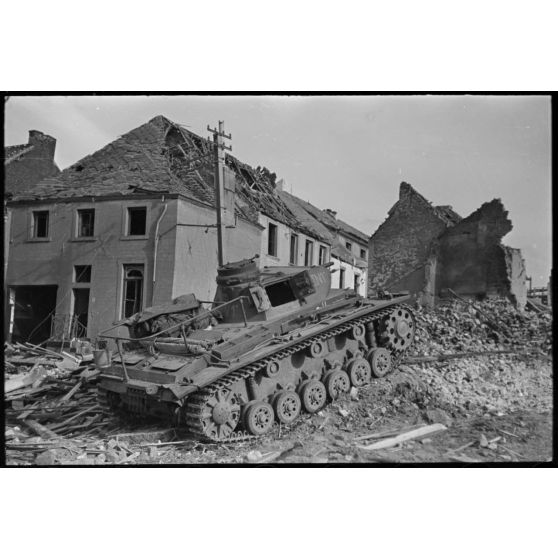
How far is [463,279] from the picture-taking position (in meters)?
9.71

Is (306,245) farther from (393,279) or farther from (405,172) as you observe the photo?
(405,172)

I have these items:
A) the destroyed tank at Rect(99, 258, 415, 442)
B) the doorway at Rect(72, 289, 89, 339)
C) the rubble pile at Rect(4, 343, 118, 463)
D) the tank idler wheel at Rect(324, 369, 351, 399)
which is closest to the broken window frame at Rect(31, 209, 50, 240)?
the doorway at Rect(72, 289, 89, 339)

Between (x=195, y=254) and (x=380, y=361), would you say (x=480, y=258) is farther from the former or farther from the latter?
(x=195, y=254)

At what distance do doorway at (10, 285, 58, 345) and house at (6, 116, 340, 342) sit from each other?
0.03 meters

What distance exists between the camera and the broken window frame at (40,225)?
9.44m

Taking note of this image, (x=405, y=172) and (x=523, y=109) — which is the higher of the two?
(x=523, y=109)

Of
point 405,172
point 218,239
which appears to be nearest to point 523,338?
point 405,172

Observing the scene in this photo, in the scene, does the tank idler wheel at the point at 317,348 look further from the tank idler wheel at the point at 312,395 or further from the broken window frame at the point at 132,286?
→ the broken window frame at the point at 132,286

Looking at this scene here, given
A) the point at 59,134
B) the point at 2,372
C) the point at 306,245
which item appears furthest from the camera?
the point at 306,245

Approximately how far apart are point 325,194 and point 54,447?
18.5ft

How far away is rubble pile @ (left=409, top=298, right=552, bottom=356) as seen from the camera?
25.5 ft

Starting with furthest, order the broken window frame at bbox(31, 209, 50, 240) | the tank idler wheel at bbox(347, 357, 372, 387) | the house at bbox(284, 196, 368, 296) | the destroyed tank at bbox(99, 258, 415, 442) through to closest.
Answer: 1. the house at bbox(284, 196, 368, 296)
2. the broken window frame at bbox(31, 209, 50, 240)
3. the tank idler wheel at bbox(347, 357, 372, 387)
4. the destroyed tank at bbox(99, 258, 415, 442)

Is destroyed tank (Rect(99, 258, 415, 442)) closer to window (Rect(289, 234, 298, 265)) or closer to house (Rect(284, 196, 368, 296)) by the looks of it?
house (Rect(284, 196, 368, 296))

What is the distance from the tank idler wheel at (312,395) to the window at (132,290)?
4000 millimetres
